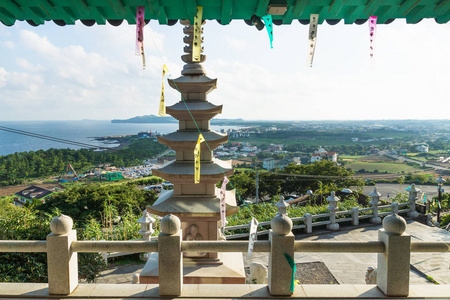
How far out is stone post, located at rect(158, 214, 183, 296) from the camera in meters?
4.56

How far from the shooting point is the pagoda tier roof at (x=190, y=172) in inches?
291

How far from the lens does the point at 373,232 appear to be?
14500mm

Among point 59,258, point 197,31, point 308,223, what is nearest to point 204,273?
point 59,258

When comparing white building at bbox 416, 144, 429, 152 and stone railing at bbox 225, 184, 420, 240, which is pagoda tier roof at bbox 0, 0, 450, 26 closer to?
stone railing at bbox 225, 184, 420, 240

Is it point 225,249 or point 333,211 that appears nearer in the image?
point 225,249

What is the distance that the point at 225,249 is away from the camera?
460cm

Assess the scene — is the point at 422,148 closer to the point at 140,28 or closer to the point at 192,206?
the point at 192,206

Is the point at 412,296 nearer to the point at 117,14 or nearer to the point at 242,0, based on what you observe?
the point at 242,0

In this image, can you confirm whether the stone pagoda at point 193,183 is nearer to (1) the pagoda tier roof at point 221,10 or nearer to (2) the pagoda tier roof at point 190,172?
(2) the pagoda tier roof at point 190,172

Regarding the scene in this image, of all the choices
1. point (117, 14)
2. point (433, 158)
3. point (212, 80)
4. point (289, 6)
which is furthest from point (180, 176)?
point (433, 158)

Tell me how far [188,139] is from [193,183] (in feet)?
3.66

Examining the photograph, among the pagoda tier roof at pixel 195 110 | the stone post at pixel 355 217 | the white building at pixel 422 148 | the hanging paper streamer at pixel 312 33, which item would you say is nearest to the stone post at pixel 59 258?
the pagoda tier roof at pixel 195 110

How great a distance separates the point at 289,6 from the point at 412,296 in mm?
4558

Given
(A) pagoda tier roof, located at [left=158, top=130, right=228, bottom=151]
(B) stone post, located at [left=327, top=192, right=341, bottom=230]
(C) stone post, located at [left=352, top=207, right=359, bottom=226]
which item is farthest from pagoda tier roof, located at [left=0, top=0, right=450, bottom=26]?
(C) stone post, located at [left=352, top=207, right=359, bottom=226]
